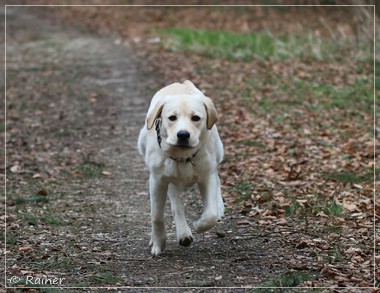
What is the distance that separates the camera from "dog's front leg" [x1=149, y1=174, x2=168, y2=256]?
6145 mm

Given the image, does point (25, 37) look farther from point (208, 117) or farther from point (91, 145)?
point (208, 117)

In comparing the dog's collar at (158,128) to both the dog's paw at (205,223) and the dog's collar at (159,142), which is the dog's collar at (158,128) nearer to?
the dog's collar at (159,142)

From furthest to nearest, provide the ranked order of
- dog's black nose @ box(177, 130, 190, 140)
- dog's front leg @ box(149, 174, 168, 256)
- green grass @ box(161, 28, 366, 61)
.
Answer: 1. green grass @ box(161, 28, 366, 61)
2. dog's front leg @ box(149, 174, 168, 256)
3. dog's black nose @ box(177, 130, 190, 140)

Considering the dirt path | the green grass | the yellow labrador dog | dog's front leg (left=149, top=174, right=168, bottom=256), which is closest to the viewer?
the yellow labrador dog

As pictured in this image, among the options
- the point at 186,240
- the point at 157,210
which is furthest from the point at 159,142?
the point at 186,240

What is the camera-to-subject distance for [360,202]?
7852 millimetres

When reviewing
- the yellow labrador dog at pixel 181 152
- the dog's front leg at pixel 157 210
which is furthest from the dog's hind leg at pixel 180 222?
the dog's front leg at pixel 157 210

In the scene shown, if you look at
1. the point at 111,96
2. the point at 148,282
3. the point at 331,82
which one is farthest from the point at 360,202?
the point at 111,96

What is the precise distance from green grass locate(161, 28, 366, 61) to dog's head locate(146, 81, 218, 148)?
11.5 m

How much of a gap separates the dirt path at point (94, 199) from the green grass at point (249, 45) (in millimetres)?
1946

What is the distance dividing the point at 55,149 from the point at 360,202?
535 centimetres

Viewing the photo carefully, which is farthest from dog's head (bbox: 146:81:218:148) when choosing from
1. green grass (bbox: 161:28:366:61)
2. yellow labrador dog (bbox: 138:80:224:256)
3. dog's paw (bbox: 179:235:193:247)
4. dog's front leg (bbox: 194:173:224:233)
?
green grass (bbox: 161:28:366:61)

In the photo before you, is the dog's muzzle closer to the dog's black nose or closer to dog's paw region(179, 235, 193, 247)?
the dog's black nose

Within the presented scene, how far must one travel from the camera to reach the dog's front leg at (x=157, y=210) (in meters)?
6.14
